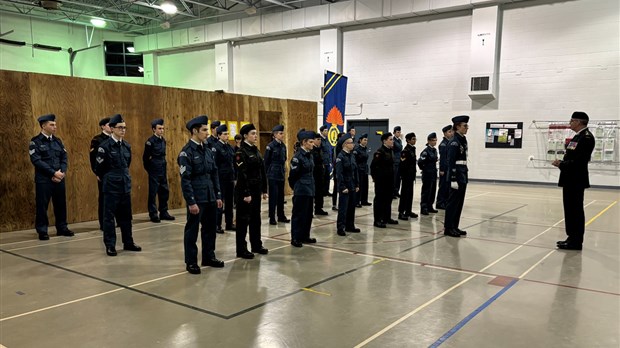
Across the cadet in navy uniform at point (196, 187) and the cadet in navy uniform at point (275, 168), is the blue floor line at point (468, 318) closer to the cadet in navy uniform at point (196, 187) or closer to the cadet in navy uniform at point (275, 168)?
the cadet in navy uniform at point (196, 187)

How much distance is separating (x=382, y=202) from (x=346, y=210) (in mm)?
1049

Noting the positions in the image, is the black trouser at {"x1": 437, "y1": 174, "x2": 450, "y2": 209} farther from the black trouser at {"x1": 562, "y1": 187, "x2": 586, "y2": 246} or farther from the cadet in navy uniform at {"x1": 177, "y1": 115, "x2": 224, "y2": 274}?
the cadet in navy uniform at {"x1": 177, "y1": 115, "x2": 224, "y2": 274}

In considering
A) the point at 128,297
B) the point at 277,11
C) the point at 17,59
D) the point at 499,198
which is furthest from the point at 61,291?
the point at 17,59

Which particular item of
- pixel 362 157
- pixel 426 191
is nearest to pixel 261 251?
pixel 362 157

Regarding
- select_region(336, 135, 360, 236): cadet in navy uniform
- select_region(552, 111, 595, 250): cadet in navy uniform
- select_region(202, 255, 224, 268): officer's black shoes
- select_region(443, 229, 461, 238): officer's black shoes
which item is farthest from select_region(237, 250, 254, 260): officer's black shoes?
select_region(552, 111, 595, 250): cadet in navy uniform

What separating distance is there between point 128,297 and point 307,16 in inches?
641

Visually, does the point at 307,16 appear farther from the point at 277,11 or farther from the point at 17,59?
the point at 17,59

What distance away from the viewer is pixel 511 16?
1447cm

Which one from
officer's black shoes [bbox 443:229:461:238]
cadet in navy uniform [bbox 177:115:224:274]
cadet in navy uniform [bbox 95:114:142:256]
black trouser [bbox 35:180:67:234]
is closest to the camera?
cadet in navy uniform [bbox 177:115:224:274]

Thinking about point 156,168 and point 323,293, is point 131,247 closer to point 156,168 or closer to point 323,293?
point 156,168

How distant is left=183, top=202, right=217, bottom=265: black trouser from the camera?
494cm

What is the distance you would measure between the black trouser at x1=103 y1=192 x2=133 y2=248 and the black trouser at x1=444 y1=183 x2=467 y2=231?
4.81m

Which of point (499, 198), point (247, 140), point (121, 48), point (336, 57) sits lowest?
point (499, 198)

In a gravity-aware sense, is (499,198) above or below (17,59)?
below
